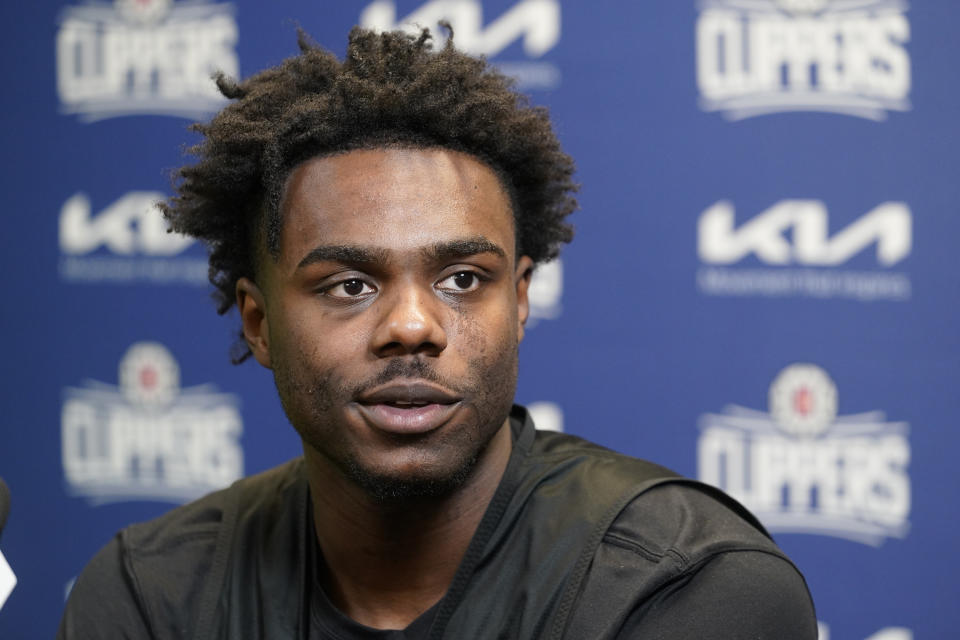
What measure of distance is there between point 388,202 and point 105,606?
0.67 meters

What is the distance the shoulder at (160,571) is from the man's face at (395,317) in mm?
275

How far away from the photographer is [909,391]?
1993mm

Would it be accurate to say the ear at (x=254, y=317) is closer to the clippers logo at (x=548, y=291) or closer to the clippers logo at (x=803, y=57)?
the clippers logo at (x=548, y=291)

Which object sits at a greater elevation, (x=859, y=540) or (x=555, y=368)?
(x=555, y=368)

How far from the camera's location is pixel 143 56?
243cm

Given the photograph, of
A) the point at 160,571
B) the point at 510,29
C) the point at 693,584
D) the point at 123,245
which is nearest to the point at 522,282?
the point at 693,584

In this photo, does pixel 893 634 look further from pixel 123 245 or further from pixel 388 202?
pixel 123 245

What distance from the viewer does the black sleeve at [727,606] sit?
1.14 m

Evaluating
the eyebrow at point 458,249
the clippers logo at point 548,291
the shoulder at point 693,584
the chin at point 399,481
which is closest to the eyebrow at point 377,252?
the eyebrow at point 458,249

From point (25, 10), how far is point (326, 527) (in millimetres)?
1742

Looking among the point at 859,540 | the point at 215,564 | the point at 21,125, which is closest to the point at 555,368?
the point at 859,540

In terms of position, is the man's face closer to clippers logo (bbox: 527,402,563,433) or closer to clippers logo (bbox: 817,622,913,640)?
clippers logo (bbox: 527,402,563,433)

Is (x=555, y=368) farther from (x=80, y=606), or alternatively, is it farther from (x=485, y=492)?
(x=80, y=606)

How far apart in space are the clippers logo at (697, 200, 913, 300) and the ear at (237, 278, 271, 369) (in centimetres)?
101
